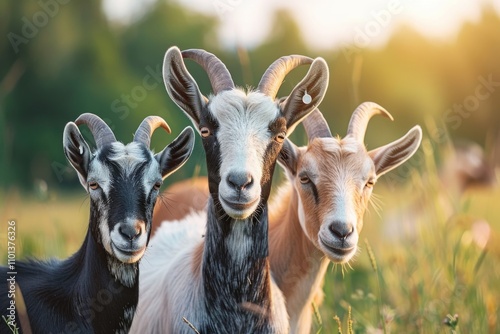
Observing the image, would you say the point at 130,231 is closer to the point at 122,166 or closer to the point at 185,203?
the point at 122,166

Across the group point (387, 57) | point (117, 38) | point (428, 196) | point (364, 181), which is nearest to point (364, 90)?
point (387, 57)

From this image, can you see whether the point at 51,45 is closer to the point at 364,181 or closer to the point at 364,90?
the point at 364,90

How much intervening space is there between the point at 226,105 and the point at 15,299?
1.80m

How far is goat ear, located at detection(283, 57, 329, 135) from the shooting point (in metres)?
5.09

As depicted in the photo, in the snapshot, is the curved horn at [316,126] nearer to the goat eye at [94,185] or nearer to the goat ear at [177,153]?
the goat ear at [177,153]

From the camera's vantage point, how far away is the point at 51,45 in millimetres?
32625

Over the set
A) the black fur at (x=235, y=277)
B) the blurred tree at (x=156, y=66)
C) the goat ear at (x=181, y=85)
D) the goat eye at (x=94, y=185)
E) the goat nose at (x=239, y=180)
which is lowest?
the black fur at (x=235, y=277)

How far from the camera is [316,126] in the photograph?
233 inches

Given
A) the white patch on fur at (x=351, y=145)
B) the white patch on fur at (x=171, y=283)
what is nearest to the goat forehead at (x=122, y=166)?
the white patch on fur at (x=171, y=283)

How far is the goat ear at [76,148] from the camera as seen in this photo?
483 cm

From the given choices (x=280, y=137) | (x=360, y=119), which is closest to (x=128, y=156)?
(x=280, y=137)

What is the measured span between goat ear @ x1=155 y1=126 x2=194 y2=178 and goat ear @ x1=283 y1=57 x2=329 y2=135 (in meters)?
0.68

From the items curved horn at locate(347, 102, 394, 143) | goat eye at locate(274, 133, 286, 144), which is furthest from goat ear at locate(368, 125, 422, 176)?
goat eye at locate(274, 133, 286, 144)

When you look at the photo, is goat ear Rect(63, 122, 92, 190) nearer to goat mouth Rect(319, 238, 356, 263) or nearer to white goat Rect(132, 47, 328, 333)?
white goat Rect(132, 47, 328, 333)
